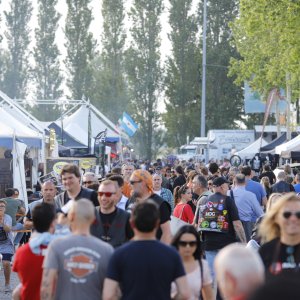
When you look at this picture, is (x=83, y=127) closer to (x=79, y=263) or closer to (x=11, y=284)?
(x=11, y=284)

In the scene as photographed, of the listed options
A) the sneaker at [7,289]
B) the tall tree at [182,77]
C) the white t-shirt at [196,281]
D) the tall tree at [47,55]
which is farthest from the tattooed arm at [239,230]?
the tall tree at [47,55]

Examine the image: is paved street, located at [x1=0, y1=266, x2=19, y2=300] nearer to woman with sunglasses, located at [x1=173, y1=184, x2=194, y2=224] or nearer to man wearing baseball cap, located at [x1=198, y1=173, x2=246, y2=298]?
woman with sunglasses, located at [x1=173, y1=184, x2=194, y2=224]

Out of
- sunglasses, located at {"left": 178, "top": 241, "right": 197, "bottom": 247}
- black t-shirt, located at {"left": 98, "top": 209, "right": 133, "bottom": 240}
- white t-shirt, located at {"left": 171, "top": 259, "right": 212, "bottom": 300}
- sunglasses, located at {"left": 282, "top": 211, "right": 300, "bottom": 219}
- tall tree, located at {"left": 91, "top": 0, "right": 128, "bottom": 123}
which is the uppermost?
tall tree, located at {"left": 91, "top": 0, "right": 128, "bottom": 123}

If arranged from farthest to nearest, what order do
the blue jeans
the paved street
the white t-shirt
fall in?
the blue jeans, the paved street, the white t-shirt

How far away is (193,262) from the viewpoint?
827 cm

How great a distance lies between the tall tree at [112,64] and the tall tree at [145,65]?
2.56 metres

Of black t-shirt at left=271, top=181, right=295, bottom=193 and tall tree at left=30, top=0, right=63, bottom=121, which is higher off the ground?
tall tree at left=30, top=0, right=63, bottom=121

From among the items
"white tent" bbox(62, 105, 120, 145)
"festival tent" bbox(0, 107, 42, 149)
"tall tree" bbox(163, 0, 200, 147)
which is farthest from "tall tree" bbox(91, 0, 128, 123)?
"festival tent" bbox(0, 107, 42, 149)

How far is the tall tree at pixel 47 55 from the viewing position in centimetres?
9581

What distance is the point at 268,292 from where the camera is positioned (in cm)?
389

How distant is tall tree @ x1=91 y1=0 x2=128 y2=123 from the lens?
301 feet

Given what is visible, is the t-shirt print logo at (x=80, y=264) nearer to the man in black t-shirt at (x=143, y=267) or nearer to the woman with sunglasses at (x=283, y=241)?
the man in black t-shirt at (x=143, y=267)

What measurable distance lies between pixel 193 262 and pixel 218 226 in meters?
4.27

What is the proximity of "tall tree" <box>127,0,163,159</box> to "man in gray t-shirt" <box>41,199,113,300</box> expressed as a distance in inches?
3195
